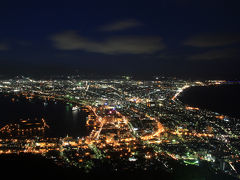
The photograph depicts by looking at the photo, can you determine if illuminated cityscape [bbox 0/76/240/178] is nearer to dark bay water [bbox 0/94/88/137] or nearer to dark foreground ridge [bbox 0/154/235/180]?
dark foreground ridge [bbox 0/154/235/180]

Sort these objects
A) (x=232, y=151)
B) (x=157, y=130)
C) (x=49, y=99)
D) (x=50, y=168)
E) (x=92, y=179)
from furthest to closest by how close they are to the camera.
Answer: (x=49, y=99), (x=157, y=130), (x=232, y=151), (x=50, y=168), (x=92, y=179)

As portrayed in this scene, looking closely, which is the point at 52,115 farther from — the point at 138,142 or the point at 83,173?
the point at 83,173

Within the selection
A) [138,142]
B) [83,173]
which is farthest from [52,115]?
[83,173]

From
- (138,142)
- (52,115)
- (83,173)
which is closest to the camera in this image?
(83,173)

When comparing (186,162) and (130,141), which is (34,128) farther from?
(186,162)

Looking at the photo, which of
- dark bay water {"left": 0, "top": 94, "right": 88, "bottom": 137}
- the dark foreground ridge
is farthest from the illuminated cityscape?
dark bay water {"left": 0, "top": 94, "right": 88, "bottom": 137}

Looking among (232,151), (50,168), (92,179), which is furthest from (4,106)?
(232,151)
